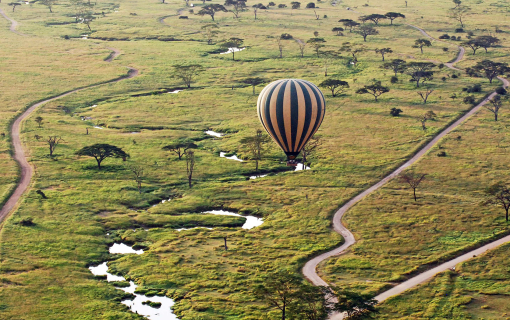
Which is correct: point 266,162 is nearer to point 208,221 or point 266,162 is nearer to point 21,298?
point 208,221

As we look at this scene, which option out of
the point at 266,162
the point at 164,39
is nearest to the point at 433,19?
the point at 164,39

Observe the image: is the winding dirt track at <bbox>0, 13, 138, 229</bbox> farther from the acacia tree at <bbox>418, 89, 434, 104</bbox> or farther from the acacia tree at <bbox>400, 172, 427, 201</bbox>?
the acacia tree at <bbox>418, 89, 434, 104</bbox>

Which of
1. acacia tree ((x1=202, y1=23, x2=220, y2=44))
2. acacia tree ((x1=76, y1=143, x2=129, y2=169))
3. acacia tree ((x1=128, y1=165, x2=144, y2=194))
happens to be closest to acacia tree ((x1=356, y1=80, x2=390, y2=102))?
acacia tree ((x1=128, y1=165, x2=144, y2=194))

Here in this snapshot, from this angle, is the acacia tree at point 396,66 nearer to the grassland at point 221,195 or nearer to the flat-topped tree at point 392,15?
the grassland at point 221,195

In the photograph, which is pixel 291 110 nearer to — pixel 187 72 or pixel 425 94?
pixel 425 94

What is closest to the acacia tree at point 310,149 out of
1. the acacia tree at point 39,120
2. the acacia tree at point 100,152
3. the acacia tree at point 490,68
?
the acacia tree at point 100,152
